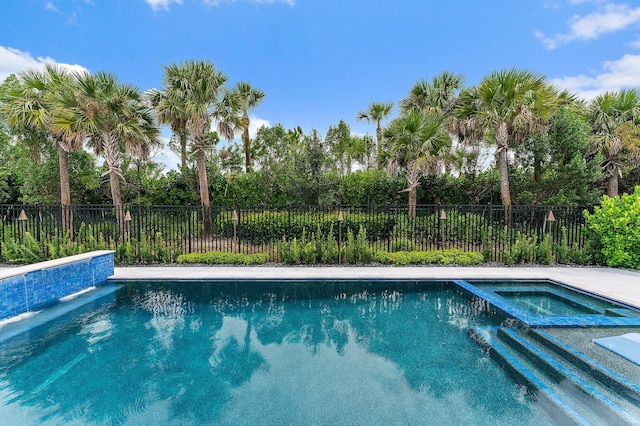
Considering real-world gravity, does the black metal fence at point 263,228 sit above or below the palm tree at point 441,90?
below

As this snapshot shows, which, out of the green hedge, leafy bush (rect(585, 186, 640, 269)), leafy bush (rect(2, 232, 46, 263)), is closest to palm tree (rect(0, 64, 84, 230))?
leafy bush (rect(2, 232, 46, 263))

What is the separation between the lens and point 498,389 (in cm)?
304

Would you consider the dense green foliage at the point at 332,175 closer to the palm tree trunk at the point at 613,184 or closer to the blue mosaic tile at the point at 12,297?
the palm tree trunk at the point at 613,184

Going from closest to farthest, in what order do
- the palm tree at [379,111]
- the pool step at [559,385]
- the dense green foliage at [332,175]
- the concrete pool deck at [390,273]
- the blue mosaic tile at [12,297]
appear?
1. the pool step at [559,385]
2. the blue mosaic tile at [12,297]
3. the concrete pool deck at [390,273]
4. the dense green foliage at [332,175]
5. the palm tree at [379,111]

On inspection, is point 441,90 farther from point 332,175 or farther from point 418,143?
point 332,175

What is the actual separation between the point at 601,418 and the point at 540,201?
12.2 metres

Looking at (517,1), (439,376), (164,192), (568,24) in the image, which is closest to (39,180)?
(164,192)

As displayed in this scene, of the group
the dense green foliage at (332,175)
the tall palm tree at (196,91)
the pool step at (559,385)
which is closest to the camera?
the pool step at (559,385)

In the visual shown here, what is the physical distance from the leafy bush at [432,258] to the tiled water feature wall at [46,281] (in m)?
6.94

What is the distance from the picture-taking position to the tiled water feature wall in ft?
15.8

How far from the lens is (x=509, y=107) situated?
1062cm

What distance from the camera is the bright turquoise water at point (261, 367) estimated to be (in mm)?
2699

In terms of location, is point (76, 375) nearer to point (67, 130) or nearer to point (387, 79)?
point (67, 130)

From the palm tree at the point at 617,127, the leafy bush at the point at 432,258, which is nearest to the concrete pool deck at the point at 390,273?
the leafy bush at the point at 432,258
